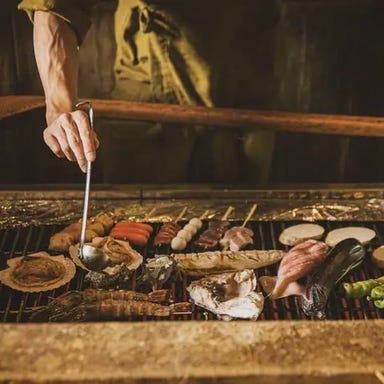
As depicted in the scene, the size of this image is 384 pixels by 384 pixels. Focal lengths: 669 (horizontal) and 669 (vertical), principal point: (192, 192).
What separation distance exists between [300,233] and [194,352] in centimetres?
205

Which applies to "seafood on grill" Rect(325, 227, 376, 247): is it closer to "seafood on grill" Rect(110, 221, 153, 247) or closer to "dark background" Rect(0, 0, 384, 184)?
"seafood on grill" Rect(110, 221, 153, 247)

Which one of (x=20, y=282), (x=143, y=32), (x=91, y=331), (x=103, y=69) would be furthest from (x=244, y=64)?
(x=91, y=331)

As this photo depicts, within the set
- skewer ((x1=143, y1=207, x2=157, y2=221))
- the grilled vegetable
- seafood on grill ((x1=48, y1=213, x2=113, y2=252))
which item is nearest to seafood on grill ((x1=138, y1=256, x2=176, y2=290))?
seafood on grill ((x1=48, y1=213, x2=113, y2=252))

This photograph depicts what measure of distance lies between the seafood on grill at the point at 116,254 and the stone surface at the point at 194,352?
135cm

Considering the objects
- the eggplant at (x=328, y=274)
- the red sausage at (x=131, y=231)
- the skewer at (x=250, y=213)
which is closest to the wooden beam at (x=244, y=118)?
the skewer at (x=250, y=213)

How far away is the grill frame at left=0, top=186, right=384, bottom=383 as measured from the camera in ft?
9.27

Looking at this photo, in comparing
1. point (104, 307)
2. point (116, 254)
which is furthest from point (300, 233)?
point (104, 307)

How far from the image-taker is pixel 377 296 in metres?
4.18

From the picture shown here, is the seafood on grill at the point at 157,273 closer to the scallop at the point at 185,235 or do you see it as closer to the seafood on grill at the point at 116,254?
the seafood on grill at the point at 116,254

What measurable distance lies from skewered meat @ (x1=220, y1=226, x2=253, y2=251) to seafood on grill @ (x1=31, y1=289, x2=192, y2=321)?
2.36 feet

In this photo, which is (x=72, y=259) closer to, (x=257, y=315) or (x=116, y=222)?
(x=116, y=222)

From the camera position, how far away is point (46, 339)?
119 inches

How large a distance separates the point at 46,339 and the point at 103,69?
4300mm

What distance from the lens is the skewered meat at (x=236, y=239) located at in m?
4.70
